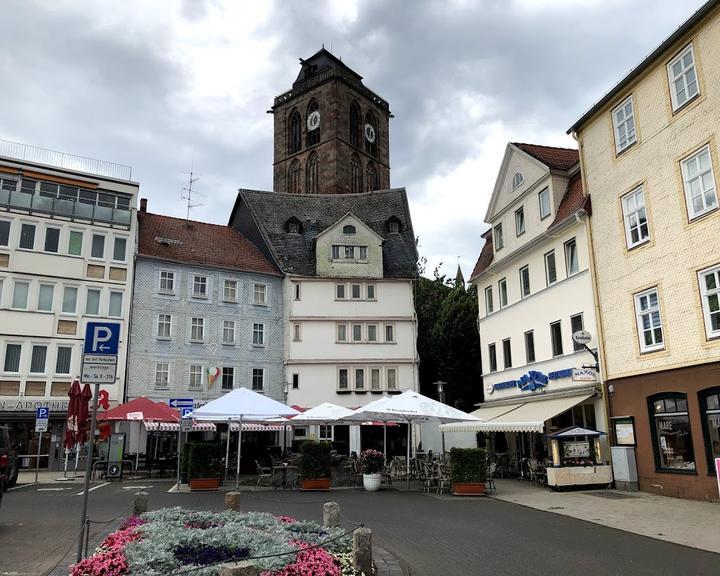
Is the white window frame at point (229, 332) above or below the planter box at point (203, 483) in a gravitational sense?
above

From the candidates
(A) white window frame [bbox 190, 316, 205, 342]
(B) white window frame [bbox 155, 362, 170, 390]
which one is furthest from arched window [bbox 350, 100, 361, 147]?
(B) white window frame [bbox 155, 362, 170, 390]

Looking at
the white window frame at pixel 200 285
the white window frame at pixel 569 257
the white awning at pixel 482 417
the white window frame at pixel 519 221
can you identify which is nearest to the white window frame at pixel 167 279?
the white window frame at pixel 200 285

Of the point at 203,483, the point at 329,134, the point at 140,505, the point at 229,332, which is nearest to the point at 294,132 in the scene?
the point at 329,134

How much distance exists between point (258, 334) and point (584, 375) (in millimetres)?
24313

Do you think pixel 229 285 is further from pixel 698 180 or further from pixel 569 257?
pixel 698 180

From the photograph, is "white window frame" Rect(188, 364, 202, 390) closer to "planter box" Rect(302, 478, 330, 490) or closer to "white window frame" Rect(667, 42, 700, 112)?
"planter box" Rect(302, 478, 330, 490)

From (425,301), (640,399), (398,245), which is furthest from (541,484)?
(425,301)

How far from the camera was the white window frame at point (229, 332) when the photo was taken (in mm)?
40000

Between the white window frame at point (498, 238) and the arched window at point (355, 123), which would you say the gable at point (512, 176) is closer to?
the white window frame at point (498, 238)

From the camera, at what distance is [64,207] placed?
36.5 metres

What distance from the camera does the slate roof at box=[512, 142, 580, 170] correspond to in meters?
26.1

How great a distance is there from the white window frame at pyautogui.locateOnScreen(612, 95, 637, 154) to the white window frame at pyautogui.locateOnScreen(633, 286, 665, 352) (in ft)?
15.5

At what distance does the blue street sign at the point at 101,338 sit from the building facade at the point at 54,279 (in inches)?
970

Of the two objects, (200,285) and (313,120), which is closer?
(200,285)
